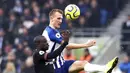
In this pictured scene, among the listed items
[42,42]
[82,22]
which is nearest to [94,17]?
[82,22]

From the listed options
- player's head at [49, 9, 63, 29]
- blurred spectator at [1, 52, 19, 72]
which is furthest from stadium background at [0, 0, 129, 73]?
player's head at [49, 9, 63, 29]

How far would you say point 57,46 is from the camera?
14344 millimetres

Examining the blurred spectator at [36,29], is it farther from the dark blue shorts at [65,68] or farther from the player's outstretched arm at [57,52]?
the player's outstretched arm at [57,52]

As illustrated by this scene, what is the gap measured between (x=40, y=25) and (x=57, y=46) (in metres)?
9.42

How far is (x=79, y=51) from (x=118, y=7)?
3752 mm

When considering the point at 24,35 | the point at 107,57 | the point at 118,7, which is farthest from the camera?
the point at 118,7

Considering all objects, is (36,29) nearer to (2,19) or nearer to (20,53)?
(20,53)

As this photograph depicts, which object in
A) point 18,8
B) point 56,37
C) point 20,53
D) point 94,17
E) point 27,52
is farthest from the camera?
point 18,8

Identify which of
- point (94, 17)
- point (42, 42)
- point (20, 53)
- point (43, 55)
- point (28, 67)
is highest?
point (94, 17)

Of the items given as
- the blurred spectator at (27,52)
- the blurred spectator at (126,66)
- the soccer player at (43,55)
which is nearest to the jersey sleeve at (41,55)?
the soccer player at (43,55)

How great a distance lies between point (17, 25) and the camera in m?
24.7

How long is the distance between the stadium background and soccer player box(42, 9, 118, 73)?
22.6 ft

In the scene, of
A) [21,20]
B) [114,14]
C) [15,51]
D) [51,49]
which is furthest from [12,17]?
[51,49]

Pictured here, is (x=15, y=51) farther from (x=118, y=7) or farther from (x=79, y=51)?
(x=118, y=7)
